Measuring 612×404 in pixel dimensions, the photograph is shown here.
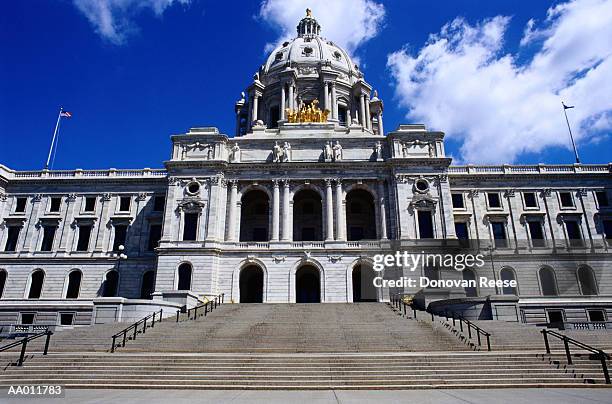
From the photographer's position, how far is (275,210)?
41969 mm

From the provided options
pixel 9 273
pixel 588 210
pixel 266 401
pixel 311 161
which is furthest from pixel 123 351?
pixel 588 210

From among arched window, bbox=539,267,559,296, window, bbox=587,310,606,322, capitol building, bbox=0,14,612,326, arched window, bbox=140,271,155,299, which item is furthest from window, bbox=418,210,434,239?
arched window, bbox=140,271,155,299

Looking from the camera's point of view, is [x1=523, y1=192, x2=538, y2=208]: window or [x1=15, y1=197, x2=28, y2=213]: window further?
[x1=15, y1=197, x2=28, y2=213]: window

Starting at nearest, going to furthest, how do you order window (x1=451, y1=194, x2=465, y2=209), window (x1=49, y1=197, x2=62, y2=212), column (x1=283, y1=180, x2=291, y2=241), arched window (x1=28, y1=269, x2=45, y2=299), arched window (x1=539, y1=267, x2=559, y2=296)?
1. column (x1=283, y1=180, x2=291, y2=241)
2. arched window (x1=539, y1=267, x2=559, y2=296)
3. arched window (x1=28, y1=269, x2=45, y2=299)
4. window (x1=451, y1=194, x2=465, y2=209)
5. window (x1=49, y1=197, x2=62, y2=212)

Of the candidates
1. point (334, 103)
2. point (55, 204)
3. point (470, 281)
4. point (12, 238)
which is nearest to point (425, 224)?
point (470, 281)

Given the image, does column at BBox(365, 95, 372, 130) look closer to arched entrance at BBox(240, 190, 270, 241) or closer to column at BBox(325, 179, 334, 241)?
column at BBox(325, 179, 334, 241)

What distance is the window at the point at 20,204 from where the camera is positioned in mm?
46344

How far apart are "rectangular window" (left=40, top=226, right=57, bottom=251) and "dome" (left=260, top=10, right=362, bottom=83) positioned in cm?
3895

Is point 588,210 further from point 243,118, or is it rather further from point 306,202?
point 243,118

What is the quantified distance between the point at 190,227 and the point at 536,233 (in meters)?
36.7

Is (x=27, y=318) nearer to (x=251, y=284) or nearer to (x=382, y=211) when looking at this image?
(x=251, y=284)

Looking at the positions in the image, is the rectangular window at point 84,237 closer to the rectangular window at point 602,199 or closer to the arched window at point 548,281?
the arched window at point 548,281

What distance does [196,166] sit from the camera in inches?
1688

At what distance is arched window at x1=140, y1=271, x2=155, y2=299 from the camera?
42594 millimetres
